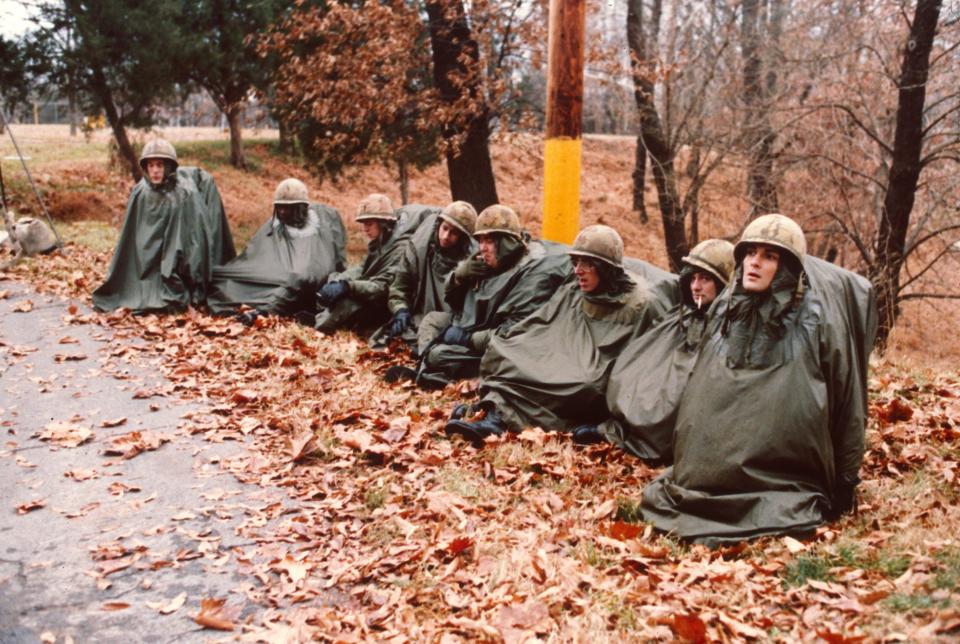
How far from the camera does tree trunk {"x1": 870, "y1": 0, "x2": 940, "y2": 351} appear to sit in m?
11.2

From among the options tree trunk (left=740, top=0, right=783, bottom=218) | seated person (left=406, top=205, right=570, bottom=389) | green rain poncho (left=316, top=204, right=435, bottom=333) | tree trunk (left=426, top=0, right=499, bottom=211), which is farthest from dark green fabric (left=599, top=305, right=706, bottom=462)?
tree trunk (left=740, top=0, right=783, bottom=218)

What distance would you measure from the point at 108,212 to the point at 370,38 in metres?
6.83

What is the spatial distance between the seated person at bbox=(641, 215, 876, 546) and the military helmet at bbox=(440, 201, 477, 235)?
357 centimetres

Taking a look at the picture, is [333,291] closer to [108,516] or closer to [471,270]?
[471,270]

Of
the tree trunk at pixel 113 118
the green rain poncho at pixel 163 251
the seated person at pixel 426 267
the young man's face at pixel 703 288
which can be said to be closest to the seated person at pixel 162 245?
the green rain poncho at pixel 163 251

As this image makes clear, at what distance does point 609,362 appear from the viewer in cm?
624

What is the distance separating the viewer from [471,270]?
296 inches

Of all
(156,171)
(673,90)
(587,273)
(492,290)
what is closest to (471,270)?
(492,290)

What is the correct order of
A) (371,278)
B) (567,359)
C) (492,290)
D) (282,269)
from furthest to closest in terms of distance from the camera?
(282,269), (371,278), (492,290), (567,359)

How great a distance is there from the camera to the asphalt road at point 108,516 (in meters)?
3.88

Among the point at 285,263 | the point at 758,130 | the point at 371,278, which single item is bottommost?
the point at 371,278

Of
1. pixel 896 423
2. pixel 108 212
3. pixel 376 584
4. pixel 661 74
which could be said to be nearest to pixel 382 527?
pixel 376 584

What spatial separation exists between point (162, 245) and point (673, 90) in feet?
33.3

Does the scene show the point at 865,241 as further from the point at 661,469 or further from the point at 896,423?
the point at 661,469
